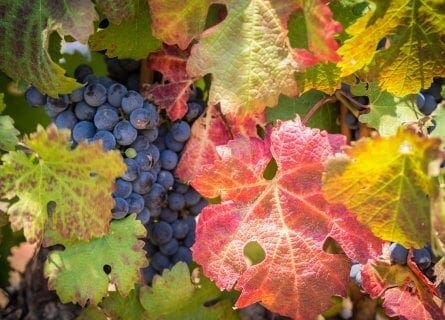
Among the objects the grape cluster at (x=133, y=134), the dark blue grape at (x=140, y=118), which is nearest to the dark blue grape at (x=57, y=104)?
the grape cluster at (x=133, y=134)

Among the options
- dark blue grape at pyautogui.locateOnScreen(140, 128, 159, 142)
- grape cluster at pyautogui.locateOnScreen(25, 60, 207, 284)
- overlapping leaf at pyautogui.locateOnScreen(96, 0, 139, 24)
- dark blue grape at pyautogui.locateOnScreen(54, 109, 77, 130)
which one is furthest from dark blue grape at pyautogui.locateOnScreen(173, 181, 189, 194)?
overlapping leaf at pyautogui.locateOnScreen(96, 0, 139, 24)

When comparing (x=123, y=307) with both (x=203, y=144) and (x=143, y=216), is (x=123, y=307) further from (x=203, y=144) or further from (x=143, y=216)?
(x=203, y=144)

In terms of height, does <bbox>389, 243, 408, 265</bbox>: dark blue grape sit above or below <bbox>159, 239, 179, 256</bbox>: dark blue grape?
above

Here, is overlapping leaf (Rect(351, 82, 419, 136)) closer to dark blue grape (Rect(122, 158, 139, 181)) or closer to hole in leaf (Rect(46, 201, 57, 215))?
dark blue grape (Rect(122, 158, 139, 181))

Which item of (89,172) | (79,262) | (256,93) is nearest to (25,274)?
(79,262)

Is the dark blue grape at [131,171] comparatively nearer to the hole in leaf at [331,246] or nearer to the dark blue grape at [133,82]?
the dark blue grape at [133,82]
